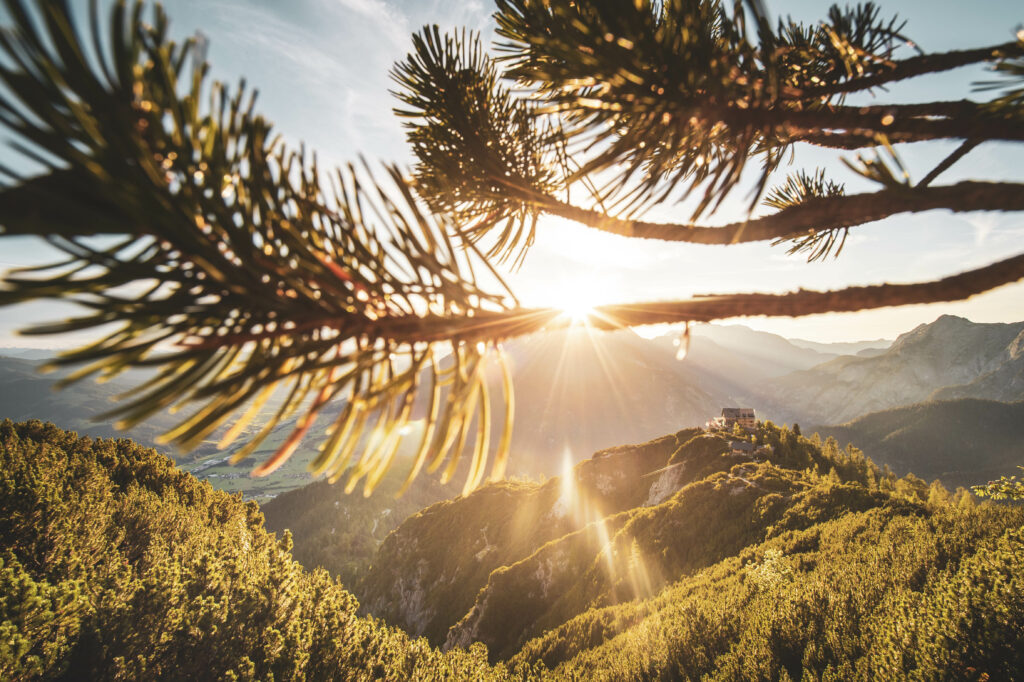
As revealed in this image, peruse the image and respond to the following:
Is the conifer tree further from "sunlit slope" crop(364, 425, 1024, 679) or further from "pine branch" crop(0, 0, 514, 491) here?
"sunlit slope" crop(364, 425, 1024, 679)

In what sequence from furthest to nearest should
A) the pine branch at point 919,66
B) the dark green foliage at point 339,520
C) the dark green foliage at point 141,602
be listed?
the dark green foliage at point 339,520 → the dark green foliage at point 141,602 → the pine branch at point 919,66

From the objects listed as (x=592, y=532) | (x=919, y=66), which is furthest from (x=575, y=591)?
(x=919, y=66)

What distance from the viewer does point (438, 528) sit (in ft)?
165

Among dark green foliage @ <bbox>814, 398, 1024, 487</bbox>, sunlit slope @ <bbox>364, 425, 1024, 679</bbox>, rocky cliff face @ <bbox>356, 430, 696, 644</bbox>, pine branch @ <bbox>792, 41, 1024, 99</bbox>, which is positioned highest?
pine branch @ <bbox>792, 41, 1024, 99</bbox>

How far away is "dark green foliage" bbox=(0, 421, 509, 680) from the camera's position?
1083 cm

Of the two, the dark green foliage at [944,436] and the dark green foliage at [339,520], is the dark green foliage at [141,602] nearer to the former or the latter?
the dark green foliage at [339,520]

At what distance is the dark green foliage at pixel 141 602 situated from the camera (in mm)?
10828

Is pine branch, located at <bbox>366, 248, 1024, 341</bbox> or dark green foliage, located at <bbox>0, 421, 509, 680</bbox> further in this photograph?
dark green foliage, located at <bbox>0, 421, 509, 680</bbox>

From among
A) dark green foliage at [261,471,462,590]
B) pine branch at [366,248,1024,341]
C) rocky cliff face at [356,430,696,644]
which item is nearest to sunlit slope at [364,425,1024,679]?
rocky cliff face at [356,430,696,644]

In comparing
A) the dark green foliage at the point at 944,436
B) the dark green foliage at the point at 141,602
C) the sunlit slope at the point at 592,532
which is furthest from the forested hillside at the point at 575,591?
the dark green foliage at the point at 944,436

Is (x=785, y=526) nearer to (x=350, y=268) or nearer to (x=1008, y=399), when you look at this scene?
(x=350, y=268)

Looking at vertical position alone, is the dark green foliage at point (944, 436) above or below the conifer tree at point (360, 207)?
below

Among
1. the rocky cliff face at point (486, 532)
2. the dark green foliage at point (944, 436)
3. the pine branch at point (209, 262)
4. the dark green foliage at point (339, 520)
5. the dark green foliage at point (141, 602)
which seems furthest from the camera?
the dark green foliage at point (944, 436)

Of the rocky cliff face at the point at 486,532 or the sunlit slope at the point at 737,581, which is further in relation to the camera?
the rocky cliff face at the point at 486,532
